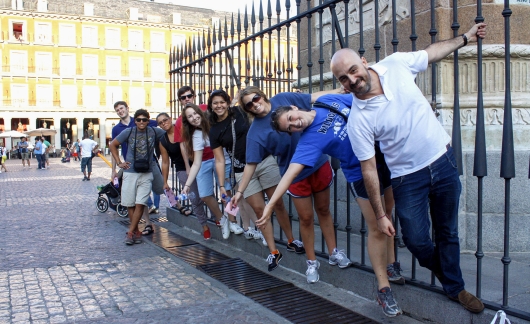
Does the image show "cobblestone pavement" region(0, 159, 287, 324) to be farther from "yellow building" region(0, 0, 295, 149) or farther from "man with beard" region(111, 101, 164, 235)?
"yellow building" region(0, 0, 295, 149)

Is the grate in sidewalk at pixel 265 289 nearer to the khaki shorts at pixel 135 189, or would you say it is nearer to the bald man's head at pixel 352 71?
the khaki shorts at pixel 135 189

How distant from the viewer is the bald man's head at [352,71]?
130 inches

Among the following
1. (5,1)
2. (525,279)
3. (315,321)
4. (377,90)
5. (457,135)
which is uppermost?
(5,1)

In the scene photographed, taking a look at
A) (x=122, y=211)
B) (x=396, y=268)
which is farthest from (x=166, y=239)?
(x=396, y=268)

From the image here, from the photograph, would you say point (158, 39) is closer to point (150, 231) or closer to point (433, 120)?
point (150, 231)

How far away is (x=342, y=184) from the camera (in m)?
6.34

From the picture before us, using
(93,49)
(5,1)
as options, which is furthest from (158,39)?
(5,1)

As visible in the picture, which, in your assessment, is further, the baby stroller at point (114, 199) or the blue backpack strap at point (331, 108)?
the baby stroller at point (114, 199)

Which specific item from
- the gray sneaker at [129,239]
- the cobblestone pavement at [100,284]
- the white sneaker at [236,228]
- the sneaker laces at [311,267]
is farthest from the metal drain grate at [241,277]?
the gray sneaker at [129,239]

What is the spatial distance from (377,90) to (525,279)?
189 cm

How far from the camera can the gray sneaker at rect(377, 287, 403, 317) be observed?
12.7 feet

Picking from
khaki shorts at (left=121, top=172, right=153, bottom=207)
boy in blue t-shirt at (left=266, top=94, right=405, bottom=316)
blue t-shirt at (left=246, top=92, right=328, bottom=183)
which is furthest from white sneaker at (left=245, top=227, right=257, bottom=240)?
boy in blue t-shirt at (left=266, top=94, right=405, bottom=316)

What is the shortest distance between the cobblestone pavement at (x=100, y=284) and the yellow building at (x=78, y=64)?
44.1 m

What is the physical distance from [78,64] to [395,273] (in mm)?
54224
